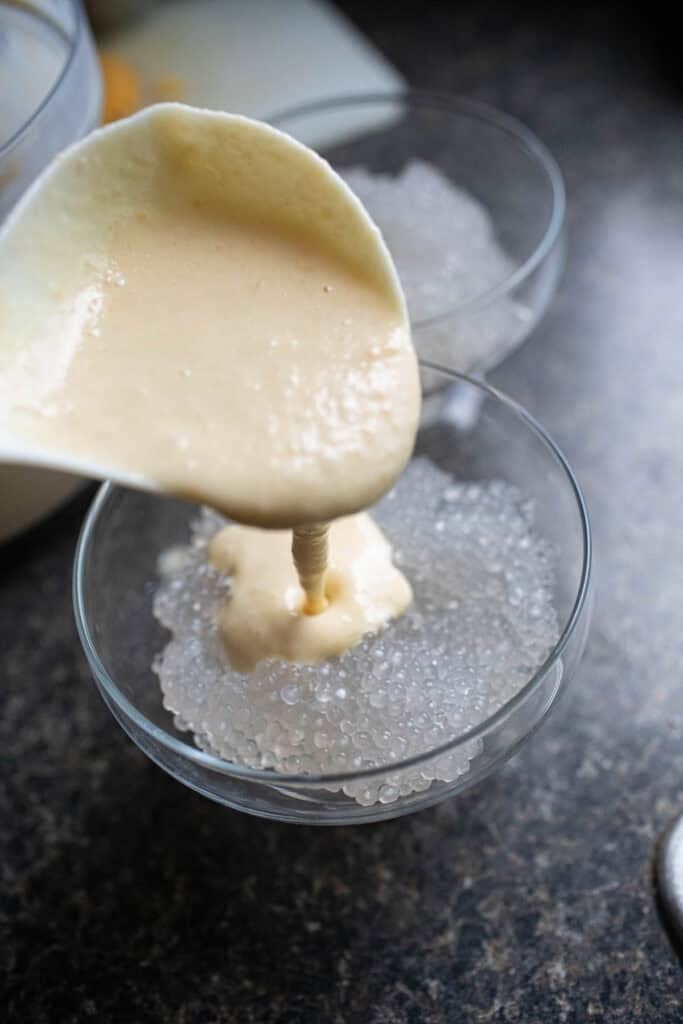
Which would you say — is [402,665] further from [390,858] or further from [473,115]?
[473,115]

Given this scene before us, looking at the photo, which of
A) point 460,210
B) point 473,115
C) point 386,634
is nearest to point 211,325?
point 386,634

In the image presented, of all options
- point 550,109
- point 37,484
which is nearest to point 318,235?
point 37,484


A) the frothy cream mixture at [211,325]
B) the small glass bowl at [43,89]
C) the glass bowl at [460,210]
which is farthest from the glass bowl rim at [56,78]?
the glass bowl at [460,210]

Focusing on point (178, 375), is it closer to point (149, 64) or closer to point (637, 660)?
point (637, 660)

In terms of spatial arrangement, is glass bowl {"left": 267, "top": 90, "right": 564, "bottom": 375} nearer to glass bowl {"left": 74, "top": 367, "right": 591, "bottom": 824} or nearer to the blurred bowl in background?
glass bowl {"left": 74, "top": 367, "right": 591, "bottom": 824}

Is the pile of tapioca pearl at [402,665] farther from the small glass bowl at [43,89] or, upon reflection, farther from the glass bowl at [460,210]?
the small glass bowl at [43,89]

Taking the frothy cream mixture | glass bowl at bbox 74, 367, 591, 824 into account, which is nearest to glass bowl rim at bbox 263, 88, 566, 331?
glass bowl at bbox 74, 367, 591, 824
